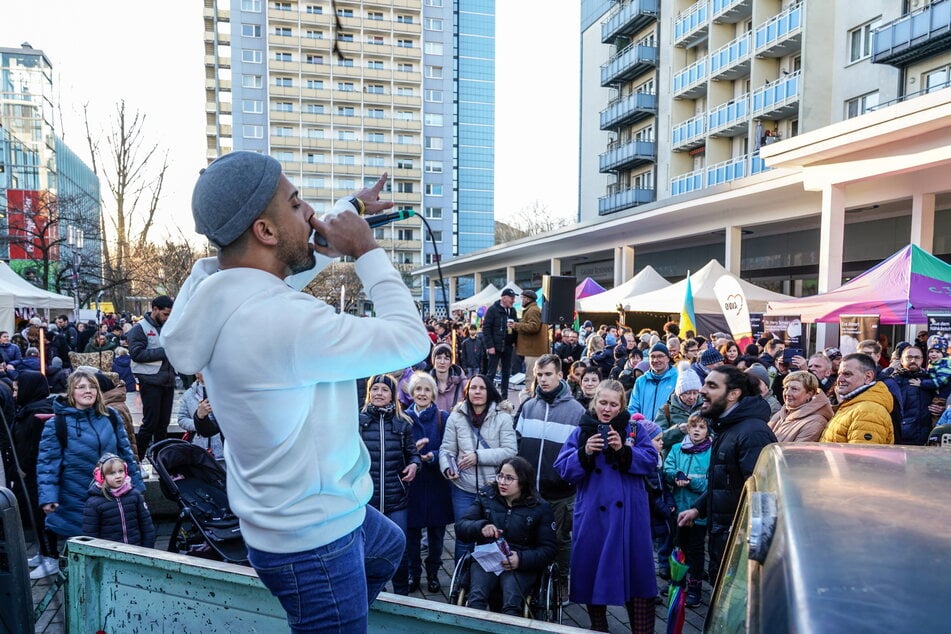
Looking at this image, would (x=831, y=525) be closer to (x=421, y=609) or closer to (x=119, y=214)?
(x=421, y=609)

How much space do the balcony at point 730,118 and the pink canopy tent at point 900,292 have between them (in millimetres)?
21837

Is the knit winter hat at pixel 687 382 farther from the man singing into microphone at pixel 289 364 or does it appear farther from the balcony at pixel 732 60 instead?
the balcony at pixel 732 60

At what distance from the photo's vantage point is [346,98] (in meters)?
85.1

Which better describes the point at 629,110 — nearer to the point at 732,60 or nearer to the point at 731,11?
the point at 731,11

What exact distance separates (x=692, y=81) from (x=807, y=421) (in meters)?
34.0

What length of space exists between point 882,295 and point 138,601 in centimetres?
1171

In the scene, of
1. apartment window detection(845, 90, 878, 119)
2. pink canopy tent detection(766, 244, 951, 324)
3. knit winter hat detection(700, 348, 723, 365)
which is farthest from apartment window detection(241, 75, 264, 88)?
knit winter hat detection(700, 348, 723, 365)

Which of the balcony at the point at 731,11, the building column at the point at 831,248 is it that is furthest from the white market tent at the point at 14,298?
the balcony at the point at 731,11

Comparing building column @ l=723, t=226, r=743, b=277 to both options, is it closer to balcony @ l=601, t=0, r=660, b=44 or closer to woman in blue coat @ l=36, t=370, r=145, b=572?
woman in blue coat @ l=36, t=370, r=145, b=572

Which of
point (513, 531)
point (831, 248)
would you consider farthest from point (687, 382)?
point (831, 248)

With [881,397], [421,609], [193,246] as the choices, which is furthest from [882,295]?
[193,246]

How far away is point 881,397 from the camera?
536cm

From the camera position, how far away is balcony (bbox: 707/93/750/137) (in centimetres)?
3092

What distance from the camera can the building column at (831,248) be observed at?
16.2 meters
